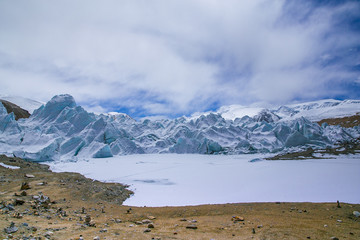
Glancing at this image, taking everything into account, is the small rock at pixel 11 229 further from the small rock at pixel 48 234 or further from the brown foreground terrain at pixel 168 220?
the small rock at pixel 48 234

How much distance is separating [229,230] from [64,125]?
963 inches

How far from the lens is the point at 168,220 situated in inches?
183

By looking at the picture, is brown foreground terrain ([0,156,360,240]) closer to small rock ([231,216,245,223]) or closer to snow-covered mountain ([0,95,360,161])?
small rock ([231,216,245,223])

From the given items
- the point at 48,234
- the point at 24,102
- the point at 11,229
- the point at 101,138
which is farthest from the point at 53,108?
the point at 24,102

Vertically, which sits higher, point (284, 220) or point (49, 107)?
point (49, 107)

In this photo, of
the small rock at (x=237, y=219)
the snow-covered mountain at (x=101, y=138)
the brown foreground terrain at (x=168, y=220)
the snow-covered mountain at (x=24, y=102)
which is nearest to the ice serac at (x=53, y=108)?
the snow-covered mountain at (x=101, y=138)

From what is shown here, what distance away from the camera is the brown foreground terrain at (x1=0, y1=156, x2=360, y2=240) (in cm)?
350

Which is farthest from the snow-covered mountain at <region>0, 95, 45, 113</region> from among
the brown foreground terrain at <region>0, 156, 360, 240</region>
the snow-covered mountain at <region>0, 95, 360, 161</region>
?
the brown foreground terrain at <region>0, 156, 360, 240</region>

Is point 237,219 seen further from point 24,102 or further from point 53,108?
point 24,102

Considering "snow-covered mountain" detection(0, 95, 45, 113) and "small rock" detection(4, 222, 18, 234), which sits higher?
"snow-covered mountain" detection(0, 95, 45, 113)

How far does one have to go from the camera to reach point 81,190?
23.5ft

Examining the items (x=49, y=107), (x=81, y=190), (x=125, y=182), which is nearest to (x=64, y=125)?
(x=49, y=107)

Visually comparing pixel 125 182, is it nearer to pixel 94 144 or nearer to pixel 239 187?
pixel 239 187

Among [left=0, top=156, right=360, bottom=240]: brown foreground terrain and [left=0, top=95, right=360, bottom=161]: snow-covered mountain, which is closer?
[left=0, top=156, right=360, bottom=240]: brown foreground terrain
